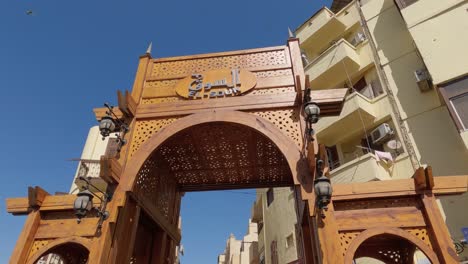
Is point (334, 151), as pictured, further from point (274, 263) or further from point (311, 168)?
point (311, 168)

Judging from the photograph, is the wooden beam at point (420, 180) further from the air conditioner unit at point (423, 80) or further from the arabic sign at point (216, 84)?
the air conditioner unit at point (423, 80)

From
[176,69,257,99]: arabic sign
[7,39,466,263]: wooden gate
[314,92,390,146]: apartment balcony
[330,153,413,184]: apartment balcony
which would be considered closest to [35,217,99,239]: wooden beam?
[7,39,466,263]: wooden gate

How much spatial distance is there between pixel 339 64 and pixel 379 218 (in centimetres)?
1051

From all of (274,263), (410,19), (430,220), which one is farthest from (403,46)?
(274,263)

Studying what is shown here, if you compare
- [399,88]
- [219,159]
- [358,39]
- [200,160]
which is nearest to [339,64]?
[358,39]

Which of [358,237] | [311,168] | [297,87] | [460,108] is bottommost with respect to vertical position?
[358,237]

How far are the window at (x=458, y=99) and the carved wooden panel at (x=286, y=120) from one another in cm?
586

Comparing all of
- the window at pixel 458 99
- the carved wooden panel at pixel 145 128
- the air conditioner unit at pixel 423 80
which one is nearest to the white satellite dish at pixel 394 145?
the air conditioner unit at pixel 423 80

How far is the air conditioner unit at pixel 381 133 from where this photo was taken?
10.8 meters

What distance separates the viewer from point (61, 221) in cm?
466

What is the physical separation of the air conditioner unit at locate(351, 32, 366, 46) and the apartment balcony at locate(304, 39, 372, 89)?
0.19 m

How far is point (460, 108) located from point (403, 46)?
174 inches

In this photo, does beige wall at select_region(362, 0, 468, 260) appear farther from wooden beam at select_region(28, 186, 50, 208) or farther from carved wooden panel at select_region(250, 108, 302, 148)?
wooden beam at select_region(28, 186, 50, 208)

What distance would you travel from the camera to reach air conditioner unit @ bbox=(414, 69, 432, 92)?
10.3m
